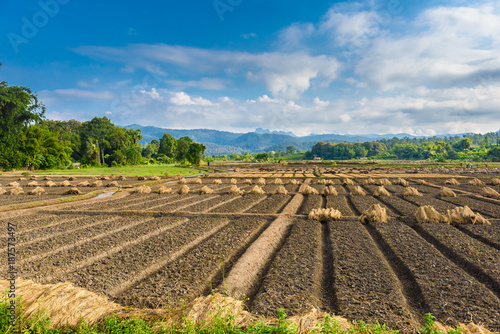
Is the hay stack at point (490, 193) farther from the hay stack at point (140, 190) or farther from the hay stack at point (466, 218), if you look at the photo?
the hay stack at point (140, 190)

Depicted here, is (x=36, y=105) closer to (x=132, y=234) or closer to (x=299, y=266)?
(x=132, y=234)

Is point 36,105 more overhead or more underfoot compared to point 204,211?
more overhead

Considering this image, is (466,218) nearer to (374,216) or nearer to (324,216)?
(374,216)

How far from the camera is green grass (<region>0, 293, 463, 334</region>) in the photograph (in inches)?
165

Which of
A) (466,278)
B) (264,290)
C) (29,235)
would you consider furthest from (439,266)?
(29,235)

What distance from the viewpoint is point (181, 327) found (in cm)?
456

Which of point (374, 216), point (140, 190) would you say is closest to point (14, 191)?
point (140, 190)

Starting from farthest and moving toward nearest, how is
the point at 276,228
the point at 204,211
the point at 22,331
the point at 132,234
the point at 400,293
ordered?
the point at 204,211
the point at 276,228
the point at 132,234
the point at 400,293
the point at 22,331

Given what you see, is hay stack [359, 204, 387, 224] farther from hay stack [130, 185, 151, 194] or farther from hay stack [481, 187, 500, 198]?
hay stack [130, 185, 151, 194]

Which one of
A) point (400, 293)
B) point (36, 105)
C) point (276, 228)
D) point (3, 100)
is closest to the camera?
point (400, 293)

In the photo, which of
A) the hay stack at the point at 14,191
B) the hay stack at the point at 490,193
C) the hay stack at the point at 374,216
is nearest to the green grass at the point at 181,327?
the hay stack at the point at 374,216

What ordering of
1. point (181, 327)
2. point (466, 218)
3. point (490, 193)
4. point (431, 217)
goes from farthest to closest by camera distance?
point (490, 193) < point (431, 217) < point (466, 218) < point (181, 327)

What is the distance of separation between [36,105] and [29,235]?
6875cm

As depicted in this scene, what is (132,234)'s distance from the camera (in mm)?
11492
